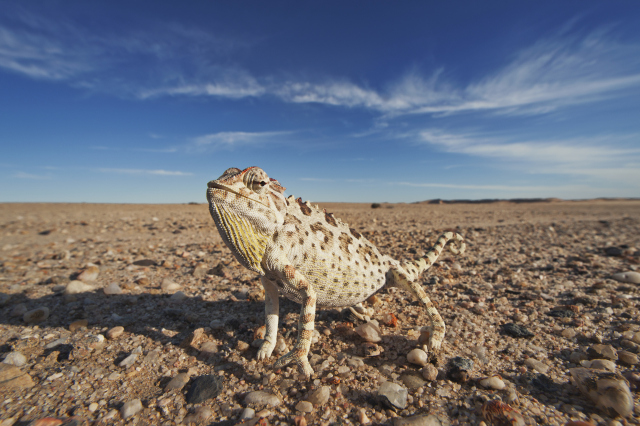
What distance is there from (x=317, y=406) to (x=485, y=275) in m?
4.60

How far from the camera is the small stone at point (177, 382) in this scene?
2.50 metres

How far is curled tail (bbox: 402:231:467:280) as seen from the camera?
3909 millimetres

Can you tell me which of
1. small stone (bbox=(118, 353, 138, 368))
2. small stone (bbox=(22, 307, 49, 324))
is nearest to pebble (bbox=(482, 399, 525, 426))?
small stone (bbox=(118, 353, 138, 368))

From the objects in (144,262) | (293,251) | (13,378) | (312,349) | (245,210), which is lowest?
(312,349)

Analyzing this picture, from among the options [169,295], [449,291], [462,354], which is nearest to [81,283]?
[169,295]

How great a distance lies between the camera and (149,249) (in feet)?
25.1

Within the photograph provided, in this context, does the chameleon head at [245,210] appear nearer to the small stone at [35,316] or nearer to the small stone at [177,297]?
the small stone at [177,297]

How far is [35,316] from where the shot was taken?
372 centimetres

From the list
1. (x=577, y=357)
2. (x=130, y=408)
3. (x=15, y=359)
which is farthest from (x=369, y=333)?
(x=15, y=359)

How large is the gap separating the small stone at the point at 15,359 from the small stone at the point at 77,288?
1.94 m

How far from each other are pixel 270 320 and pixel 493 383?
2.17 m

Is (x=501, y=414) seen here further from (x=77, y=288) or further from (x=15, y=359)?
(x=77, y=288)

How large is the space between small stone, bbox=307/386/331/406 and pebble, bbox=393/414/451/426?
21.5 inches

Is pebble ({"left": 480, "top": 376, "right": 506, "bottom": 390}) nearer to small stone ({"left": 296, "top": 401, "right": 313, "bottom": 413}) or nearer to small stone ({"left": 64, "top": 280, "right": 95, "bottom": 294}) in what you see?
small stone ({"left": 296, "top": 401, "right": 313, "bottom": 413})
